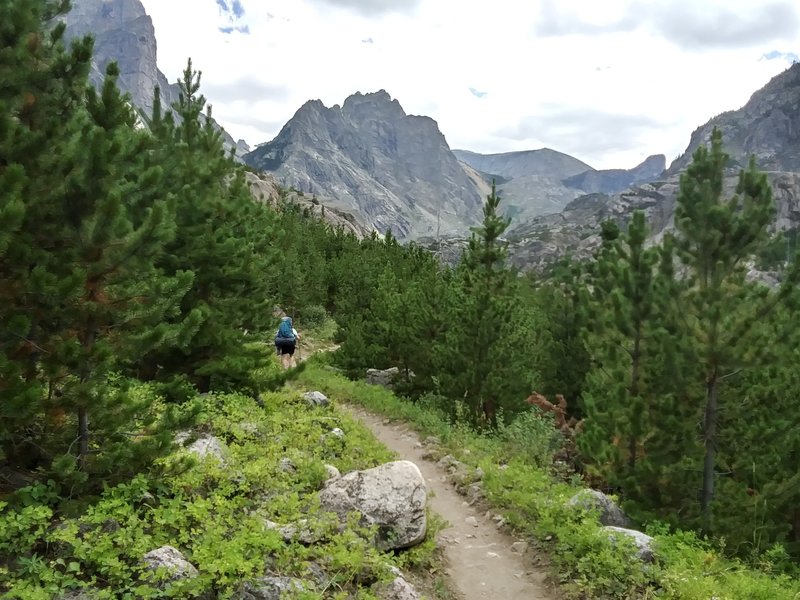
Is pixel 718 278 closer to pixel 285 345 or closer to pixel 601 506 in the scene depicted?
pixel 601 506

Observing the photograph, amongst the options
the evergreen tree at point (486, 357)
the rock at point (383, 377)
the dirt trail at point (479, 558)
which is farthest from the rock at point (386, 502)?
the rock at point (383, 377)

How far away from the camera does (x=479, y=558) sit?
811 centimetres

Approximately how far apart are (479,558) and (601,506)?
7.80ft

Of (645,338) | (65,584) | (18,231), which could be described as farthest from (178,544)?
(645,338)

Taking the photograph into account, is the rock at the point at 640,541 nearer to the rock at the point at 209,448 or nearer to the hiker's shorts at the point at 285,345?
the rock at the point at 209,448

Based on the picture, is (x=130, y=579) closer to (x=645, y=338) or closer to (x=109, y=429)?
(x=109, y=429)

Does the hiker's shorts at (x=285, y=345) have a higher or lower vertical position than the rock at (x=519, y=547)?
higher

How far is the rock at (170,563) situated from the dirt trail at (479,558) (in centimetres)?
363

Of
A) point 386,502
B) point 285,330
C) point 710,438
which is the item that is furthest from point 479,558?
point 285,330

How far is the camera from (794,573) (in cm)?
1005

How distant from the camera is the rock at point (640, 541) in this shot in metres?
7.34

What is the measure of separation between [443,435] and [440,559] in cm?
624

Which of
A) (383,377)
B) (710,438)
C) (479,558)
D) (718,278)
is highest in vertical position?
(718,278)

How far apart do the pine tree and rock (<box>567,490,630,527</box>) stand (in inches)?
97.6
